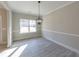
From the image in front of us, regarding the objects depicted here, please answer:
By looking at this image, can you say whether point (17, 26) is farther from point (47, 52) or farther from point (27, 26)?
point (47, 52)

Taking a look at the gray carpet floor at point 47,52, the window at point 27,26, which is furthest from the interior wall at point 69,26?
the window at point 27,26

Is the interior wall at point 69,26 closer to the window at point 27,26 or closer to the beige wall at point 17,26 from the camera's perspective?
the beige wall at point 17,26

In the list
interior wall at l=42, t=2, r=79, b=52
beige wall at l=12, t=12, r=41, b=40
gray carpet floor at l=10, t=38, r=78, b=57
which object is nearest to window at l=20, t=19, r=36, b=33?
beige wall at l=12, t=12, r=41, b=40

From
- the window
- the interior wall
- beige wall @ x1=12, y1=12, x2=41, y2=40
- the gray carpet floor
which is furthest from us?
the window

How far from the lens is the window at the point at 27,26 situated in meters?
8.45

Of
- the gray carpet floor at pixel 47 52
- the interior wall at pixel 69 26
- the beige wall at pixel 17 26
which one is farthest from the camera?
the beige wall at pixel 17 26

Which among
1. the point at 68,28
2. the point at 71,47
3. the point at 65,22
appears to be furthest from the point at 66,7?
the point at 71,47

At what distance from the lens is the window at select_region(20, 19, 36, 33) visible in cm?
845

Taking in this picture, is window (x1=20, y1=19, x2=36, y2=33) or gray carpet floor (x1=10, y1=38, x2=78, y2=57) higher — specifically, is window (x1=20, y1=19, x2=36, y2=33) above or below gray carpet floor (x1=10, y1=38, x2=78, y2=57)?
above

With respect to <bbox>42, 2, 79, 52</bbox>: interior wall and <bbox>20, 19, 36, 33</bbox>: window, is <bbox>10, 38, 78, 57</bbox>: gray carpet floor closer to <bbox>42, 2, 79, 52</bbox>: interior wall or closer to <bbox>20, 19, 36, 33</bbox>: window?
<bbox>42, 2, 79, 52</bbox>: interior wall

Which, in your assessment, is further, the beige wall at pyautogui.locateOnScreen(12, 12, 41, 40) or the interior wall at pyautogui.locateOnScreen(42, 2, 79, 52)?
the beige wall at pyautogui.locateOnScreen(12, 12, 41, 40)

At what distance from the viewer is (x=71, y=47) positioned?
15.1 feet

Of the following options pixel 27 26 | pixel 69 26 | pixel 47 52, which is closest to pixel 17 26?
pixel 27 26

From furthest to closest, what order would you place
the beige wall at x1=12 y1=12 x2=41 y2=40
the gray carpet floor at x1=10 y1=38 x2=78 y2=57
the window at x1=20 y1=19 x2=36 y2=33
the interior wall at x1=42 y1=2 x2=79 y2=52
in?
the window at x1=20 y1=19 x2=36 y2=33 < the beige wall at x1=12 y1=12 x2=41 y2=40 < the interior wall at x1=42 y1=2 x2=79 y2=52 < the gray carpet floor at x1=10 y1=38 x2=78 y2=57
